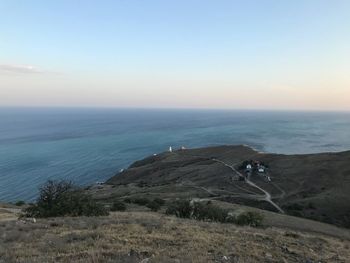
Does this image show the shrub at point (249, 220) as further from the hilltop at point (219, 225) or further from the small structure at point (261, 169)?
the small structure at point (261, 169)

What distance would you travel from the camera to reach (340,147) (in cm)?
16525

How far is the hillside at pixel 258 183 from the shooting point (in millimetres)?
53906

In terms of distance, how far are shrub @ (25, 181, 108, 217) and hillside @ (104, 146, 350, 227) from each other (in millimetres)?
28335

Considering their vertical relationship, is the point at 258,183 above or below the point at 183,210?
below

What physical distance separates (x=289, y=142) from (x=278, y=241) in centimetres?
16573

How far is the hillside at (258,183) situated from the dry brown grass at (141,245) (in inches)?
1230

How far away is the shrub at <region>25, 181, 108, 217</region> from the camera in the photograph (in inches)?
1102

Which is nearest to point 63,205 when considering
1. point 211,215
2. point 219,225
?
point 211,215

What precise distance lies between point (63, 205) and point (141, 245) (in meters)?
14.8

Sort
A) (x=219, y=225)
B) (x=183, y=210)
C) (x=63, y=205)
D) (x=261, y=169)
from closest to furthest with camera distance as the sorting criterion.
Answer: (x=219, y=225)
(x=63, y=205)
(x=183, y=210)
(x=261, y=169)

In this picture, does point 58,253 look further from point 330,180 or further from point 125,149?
point 125,149

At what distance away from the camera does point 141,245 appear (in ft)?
50.0

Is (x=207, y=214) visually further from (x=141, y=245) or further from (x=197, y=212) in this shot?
(x=141, y=245)

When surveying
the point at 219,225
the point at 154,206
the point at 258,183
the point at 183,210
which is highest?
the point at 219,225
